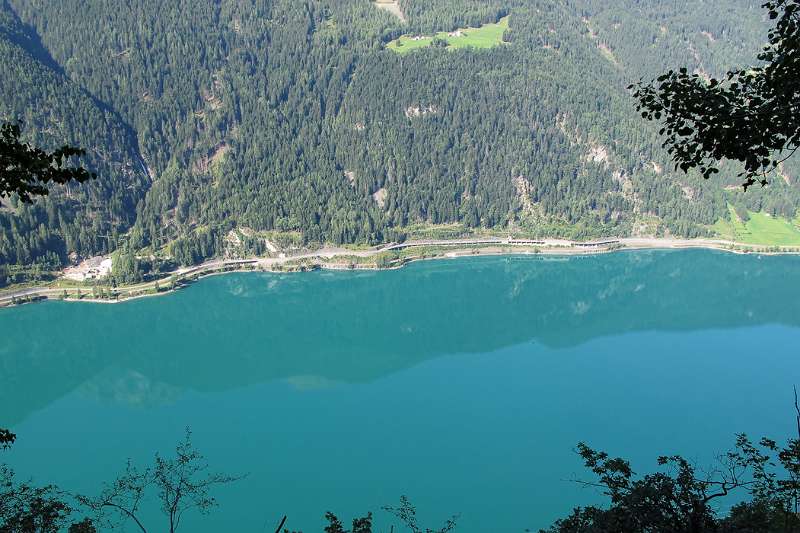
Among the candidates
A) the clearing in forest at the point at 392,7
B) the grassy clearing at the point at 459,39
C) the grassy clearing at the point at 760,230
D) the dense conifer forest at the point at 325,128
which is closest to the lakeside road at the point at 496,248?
the dense conifer forest at the point at 325,128

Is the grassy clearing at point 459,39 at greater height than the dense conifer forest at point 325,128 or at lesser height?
greater

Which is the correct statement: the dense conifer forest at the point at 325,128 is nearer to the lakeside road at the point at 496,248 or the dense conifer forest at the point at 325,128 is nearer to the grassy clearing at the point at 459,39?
the lakeside road at the point at 496,248

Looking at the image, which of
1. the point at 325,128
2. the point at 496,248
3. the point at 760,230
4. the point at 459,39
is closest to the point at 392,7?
the point at 459,39

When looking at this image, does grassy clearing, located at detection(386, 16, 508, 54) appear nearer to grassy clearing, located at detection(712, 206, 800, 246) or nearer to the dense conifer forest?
the dense conifer forest

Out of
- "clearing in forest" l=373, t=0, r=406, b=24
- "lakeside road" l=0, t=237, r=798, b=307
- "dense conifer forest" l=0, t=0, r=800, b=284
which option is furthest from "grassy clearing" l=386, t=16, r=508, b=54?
"lakeside road" l=0, t=237, r=798, b=307

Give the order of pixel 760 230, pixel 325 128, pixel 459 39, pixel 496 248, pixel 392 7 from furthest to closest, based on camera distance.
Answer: pixel 392 7
pixel 459 39
pixel 325 128
pixel 760 230
pixel 496 248

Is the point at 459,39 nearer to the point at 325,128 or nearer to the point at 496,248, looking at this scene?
the point at 325,128
